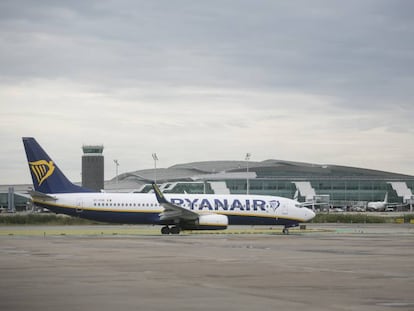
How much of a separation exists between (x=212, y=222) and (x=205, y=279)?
3504cm

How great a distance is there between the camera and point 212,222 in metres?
56.7

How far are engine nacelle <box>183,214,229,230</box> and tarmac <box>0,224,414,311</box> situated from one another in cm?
2156

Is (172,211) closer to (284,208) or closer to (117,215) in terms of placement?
(117,215)

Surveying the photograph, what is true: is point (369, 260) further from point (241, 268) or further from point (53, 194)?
point (53, 194)

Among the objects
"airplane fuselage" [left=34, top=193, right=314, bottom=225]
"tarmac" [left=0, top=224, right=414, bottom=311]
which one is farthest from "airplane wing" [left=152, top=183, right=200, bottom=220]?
"tarmac" [left=0, top=224, right=414, bottom=311]

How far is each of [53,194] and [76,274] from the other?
118 feet

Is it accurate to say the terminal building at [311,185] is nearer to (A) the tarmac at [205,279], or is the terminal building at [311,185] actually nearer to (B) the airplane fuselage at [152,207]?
Answer: (B) the airplane fuselage at [152,207]

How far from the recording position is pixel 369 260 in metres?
29.3

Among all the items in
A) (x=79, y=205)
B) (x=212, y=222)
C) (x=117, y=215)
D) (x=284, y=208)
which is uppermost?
(x=79, y=205)

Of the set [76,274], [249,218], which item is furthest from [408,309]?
[249,218]

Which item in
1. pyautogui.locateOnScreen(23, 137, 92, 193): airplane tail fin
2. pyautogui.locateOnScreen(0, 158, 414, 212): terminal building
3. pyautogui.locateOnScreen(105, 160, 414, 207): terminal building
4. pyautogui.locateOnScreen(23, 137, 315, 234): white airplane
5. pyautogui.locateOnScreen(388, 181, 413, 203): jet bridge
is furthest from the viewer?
pyautogui.locateOnScreen(388, 181, 413, 203): jet bridge

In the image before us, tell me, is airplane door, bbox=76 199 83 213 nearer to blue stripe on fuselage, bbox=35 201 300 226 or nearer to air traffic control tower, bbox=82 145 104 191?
blue stripe on fuselage, bbox=35 201 300 226

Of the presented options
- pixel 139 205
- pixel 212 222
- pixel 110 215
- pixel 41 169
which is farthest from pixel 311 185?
pixel 41 169

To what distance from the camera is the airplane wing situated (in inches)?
2222
